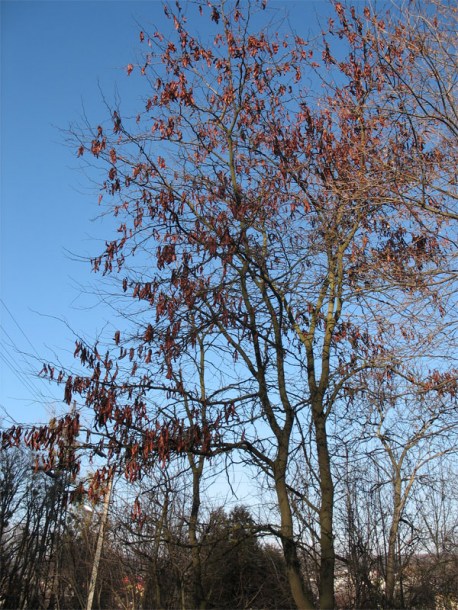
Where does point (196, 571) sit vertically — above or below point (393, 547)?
below

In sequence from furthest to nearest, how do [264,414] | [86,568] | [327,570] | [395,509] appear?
[86,568]
[395,509]
[264,414]
[327,570]

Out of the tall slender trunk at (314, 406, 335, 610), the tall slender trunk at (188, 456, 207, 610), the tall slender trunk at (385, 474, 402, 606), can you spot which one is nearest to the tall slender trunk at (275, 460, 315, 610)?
the tall slender trunk at (314, 406, 335, 610)

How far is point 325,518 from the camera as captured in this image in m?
6.38

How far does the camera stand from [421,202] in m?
5.69

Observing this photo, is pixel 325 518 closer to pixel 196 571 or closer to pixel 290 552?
pixel 290 552

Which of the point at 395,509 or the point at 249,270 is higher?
the point at 249,270

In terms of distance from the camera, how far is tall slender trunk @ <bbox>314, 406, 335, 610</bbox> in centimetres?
604

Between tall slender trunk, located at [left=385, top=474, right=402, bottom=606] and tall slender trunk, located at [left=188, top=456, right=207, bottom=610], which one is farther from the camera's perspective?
tall slender trunk, located at [left=188, top=456, right=207, bottom=610]

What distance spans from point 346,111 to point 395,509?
701 centimetres

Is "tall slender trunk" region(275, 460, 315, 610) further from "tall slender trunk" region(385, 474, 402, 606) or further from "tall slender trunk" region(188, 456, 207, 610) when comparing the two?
"tall slender trunk" region(188, 456, 207, 610)

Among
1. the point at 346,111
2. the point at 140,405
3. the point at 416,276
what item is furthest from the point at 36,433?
the point at 346,111

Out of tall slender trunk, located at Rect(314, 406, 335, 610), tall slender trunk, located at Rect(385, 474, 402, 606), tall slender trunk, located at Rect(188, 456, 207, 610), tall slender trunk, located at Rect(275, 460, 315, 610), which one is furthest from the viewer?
tall slender trunk, located at Rect(188, 456, 207, 610)

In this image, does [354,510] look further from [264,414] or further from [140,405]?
[140,405]

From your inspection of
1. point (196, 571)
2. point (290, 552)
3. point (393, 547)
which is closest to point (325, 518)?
point (290, 552)
